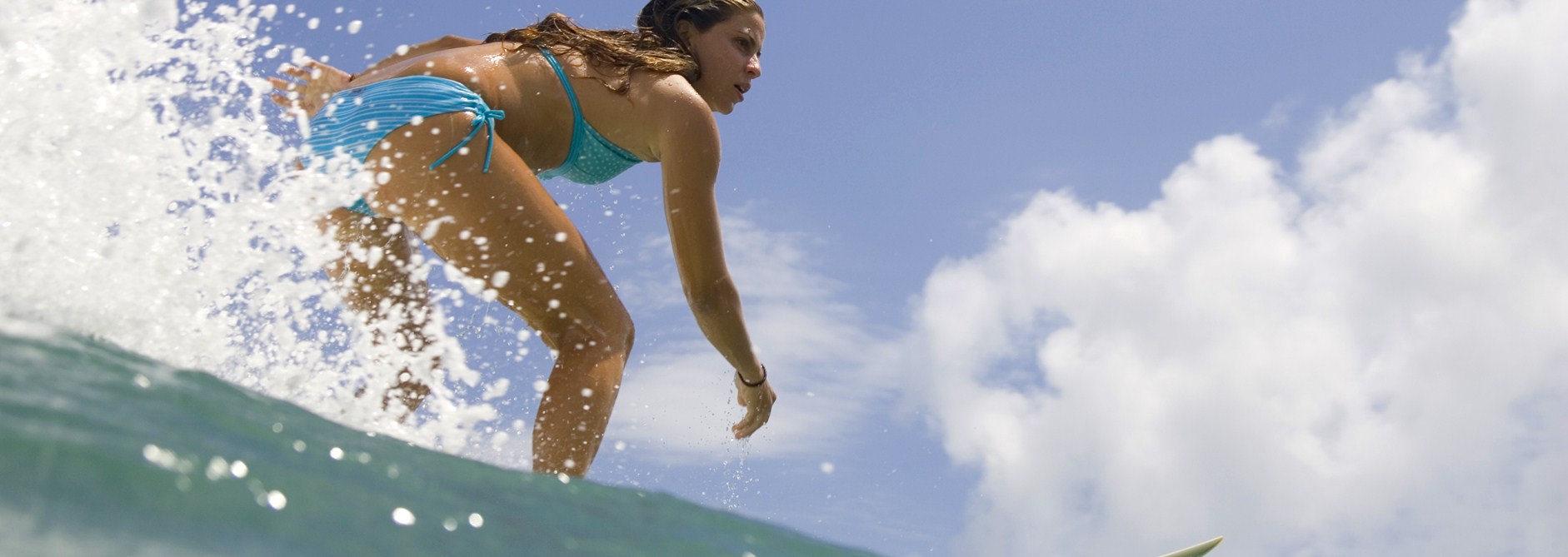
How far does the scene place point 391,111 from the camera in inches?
110

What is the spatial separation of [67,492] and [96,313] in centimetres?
128

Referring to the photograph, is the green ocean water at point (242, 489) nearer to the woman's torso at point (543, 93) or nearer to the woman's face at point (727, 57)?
the woman's torso at point (543, 93)

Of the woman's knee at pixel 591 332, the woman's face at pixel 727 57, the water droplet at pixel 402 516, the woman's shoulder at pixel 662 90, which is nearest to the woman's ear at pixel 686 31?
the woman's face at pixel 727 57

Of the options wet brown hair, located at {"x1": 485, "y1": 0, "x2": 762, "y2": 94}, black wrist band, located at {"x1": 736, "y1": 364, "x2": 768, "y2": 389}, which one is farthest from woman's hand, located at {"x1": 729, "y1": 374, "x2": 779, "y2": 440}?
wet brown hair, located at {"x1": 485, "y1": 0, "x2": 762, "y2": 94}

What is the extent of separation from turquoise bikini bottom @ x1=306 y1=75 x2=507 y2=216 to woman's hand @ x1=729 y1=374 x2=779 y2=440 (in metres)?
0.92

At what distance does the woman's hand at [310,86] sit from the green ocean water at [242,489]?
4.06ft

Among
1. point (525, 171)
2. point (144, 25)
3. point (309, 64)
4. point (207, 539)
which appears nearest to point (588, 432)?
point (525, 171)

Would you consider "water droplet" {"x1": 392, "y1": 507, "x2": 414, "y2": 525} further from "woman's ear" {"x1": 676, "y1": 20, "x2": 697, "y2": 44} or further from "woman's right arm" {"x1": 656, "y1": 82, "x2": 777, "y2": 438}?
"woman's ear" {"x1": 676, "y1": 20, "x2": 697, "y2": 44}

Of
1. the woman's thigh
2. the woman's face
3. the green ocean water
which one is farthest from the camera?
the woman's face

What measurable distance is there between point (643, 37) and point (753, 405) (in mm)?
1036

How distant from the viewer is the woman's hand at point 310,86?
329 cm

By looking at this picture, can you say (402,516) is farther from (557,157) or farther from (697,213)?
(557,157)

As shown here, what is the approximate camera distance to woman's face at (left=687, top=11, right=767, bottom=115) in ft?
10.6

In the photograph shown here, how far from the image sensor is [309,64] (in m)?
3.36
